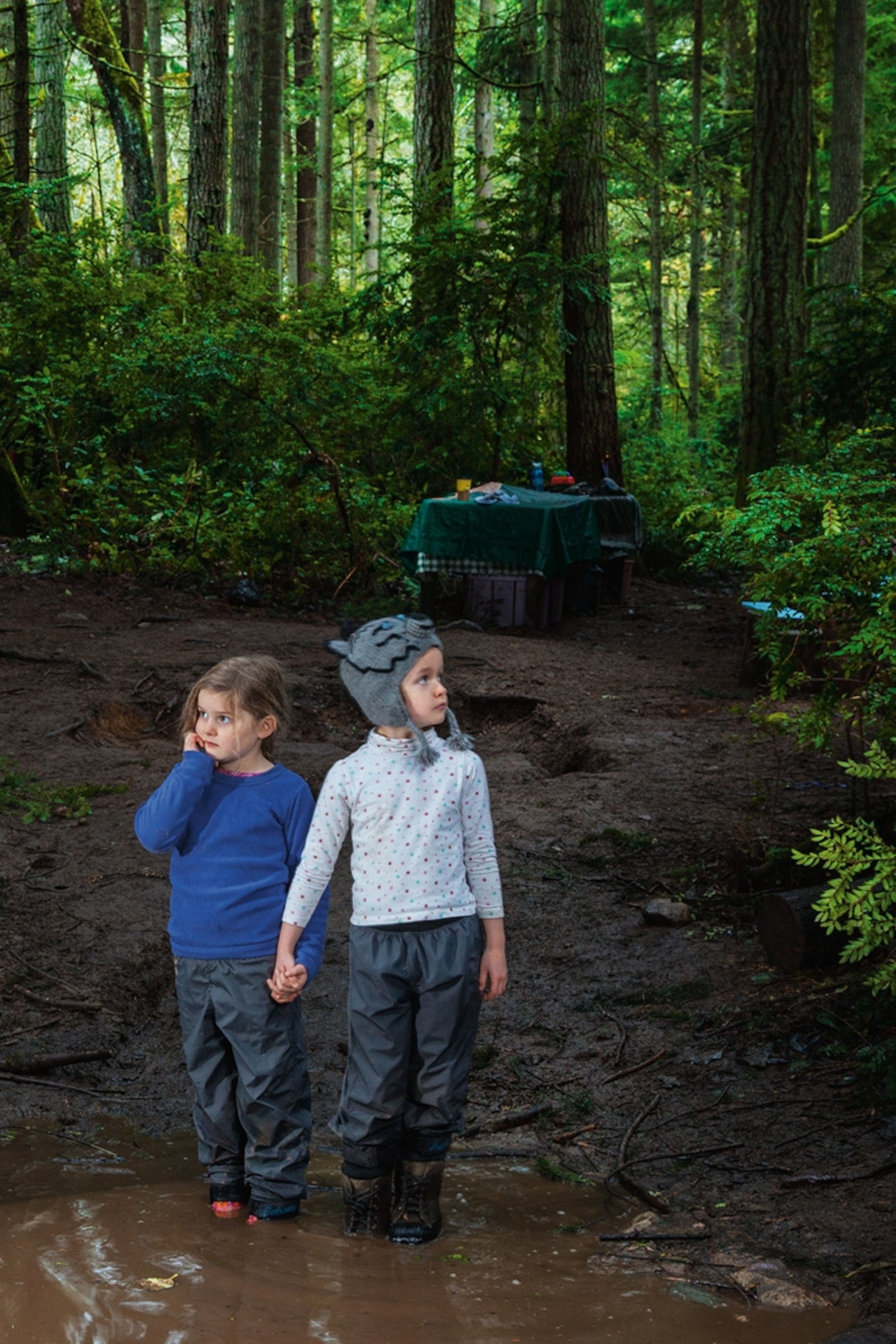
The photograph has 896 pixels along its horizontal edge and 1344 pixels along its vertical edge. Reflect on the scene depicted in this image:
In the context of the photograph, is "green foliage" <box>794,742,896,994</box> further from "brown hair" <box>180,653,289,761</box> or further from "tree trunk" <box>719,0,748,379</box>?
"tree trunk" <box>719,0,748,379</box>

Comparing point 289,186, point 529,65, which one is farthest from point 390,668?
point 289,186

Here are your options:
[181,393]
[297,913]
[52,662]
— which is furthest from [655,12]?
[297,913]

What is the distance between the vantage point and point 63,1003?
15.0 ft

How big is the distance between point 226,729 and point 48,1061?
169 centimetres

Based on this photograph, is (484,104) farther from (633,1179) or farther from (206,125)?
(633,1179)

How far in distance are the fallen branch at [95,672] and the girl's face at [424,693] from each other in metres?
6.09

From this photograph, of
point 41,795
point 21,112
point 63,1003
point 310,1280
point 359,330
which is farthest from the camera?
point 359,330

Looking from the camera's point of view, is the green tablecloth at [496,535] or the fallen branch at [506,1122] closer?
the fallen branch at [506,1122]

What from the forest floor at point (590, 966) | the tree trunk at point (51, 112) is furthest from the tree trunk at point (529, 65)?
the forest floor at point (590, 966)

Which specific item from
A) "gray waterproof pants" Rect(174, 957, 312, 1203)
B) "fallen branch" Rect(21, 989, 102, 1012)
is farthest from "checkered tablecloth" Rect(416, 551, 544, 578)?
"gray waterproof pants" Rect(174, 957, 312, 1203)

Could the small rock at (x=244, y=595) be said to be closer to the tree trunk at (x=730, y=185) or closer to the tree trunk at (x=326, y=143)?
the tree trunk at (x=326, y=143)

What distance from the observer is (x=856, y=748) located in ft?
24.3

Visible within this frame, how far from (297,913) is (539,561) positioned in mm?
9028

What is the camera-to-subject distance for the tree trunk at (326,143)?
26.4 meters
